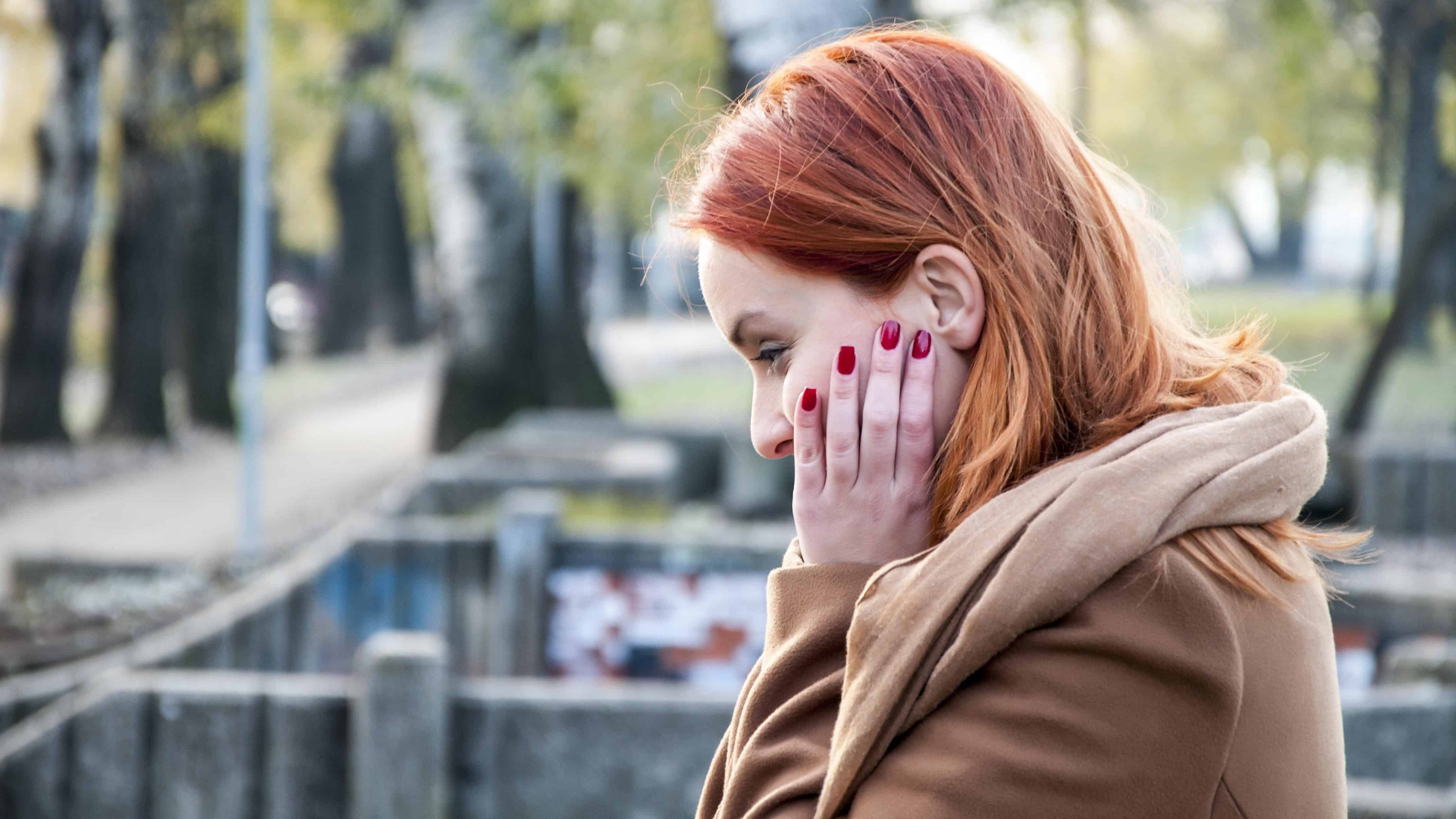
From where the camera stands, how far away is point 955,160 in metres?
1.42

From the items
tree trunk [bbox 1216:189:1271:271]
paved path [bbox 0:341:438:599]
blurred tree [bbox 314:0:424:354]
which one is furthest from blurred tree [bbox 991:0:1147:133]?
tree trunk [bbox 1216:189:1271:271]

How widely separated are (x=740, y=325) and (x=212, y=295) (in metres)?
23.0

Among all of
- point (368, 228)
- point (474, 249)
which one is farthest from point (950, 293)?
point (368, 228)

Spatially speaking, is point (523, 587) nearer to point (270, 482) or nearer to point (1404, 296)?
point (1404, 296)

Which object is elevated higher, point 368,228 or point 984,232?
point 368,228

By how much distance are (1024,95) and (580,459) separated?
8715mm

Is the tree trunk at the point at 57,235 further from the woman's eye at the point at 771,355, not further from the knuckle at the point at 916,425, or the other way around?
the knuckle at the point at 916,425

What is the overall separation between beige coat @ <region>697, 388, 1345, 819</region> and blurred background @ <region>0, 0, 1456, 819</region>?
0.70 meters

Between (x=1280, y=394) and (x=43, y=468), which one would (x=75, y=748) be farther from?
(x=43, y=468)

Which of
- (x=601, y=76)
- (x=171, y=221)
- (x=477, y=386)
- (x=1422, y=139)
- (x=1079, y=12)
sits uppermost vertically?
(x=1079, y=12)

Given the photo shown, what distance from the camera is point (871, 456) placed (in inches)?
58.0

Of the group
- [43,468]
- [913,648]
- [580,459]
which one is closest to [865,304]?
[913,648]

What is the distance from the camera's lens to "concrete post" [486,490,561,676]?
21.9 ft

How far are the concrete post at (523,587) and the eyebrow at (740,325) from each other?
5219mm
